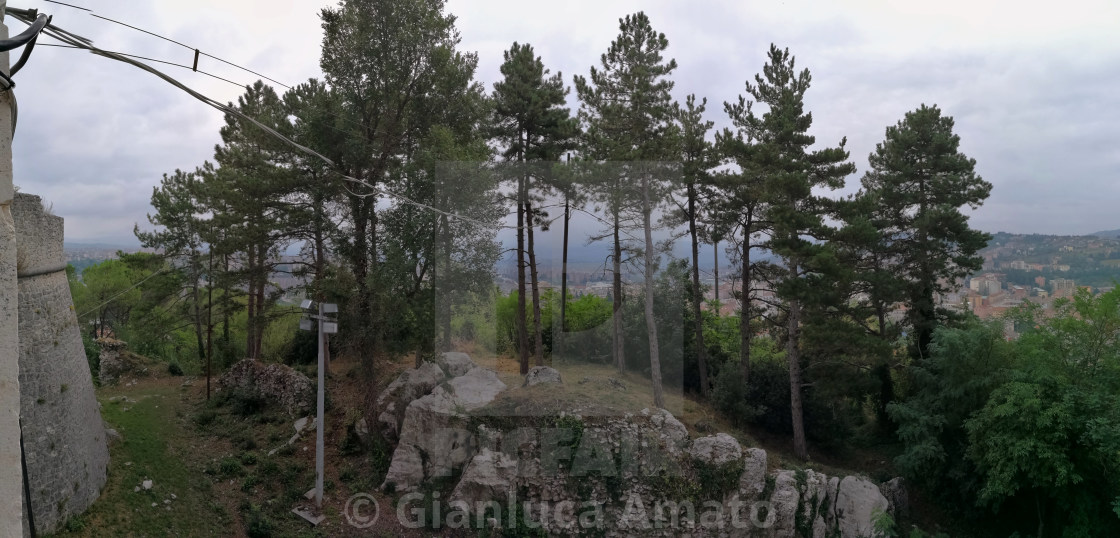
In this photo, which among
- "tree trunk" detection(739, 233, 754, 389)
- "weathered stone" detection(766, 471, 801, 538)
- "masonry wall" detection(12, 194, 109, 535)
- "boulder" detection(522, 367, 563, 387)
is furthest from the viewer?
"tree trunk" detection(739, 233, 754, 389)

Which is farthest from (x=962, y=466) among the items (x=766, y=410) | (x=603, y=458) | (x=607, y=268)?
(x=607, y=268)

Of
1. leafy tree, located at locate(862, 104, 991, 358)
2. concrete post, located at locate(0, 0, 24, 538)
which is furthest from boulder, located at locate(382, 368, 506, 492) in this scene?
leafy tree, located at locate(862, 104, 991, 358)

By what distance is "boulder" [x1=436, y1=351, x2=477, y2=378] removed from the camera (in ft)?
44.3

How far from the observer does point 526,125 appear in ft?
54.1

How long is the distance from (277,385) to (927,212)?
793 inches

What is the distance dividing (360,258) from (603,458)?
8096 millimetres

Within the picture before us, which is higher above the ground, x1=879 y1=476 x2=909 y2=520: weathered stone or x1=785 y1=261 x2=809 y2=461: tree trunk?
x1=785 y1=261 x2=809 y2=461: tree trunk

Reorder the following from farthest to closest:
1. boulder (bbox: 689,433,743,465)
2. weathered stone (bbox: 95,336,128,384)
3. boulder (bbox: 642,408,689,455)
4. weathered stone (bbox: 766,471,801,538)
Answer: weathered stone (bbox: 95,336,128,384) → boulder (bbox: 642,408,689,455) → boulder (bbox: 689,433,743,465) → weathered stone (bbox: 766,471,801,538)

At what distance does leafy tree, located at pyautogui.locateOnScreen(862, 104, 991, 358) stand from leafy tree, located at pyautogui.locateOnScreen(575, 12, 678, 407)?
660 centimetres

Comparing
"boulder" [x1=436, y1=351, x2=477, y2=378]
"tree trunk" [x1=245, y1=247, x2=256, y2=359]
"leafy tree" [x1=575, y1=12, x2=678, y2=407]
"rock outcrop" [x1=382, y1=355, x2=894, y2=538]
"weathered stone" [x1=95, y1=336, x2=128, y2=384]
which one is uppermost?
"leafy tree" [x1=575, y1=12, x2=678, y2=407]

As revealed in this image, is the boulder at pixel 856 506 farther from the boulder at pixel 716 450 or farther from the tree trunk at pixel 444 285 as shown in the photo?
the tree trunk at pixel 444 285

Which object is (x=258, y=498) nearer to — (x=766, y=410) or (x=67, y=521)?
(x=67, y=521)

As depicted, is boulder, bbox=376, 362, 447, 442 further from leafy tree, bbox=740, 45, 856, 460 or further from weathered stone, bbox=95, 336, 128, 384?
weathered stone, bbox=95, 336, 128, 384

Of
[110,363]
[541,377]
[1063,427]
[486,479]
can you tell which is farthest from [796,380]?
[110,363]
